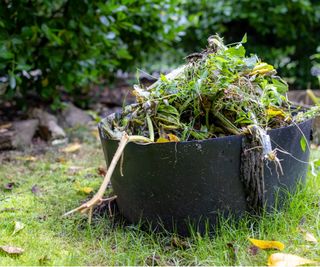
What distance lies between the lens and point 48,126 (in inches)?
133

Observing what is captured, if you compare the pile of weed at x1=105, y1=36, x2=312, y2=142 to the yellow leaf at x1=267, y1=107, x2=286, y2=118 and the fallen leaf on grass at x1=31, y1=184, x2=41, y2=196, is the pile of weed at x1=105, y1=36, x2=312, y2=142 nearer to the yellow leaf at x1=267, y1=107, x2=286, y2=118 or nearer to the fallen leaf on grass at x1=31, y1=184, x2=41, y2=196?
the yellow leaf at x1=267, y1=107, x2=286, y2=118

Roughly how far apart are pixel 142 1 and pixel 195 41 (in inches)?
46.0

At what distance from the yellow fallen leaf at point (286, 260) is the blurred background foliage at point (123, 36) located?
203 cm

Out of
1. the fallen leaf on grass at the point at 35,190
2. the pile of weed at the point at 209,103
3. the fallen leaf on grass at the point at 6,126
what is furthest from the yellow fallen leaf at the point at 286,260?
the fallen leaf on grass at the point at 6,126

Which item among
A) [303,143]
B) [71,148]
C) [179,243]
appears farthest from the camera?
[71,148]

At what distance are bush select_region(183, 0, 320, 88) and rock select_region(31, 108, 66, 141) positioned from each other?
5.12 ft

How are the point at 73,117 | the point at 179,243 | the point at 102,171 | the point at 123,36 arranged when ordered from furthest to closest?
the point at 123,36 → the point at 73,117 → the point at 102,171 → the point at 179,243

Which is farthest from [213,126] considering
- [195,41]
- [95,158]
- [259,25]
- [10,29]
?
[195,41]

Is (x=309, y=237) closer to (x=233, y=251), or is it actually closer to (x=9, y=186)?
(x=233, y=251)

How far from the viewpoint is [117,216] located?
6.24ft

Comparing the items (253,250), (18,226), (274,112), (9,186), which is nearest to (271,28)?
(274,112)

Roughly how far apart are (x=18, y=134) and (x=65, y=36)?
799 millimetres

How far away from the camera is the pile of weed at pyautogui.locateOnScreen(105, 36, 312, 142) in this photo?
1.65 meters

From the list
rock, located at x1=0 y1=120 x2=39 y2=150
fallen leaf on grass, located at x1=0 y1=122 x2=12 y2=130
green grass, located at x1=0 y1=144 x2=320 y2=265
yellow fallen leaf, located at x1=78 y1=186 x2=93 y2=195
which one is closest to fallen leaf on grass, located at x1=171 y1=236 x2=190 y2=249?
green grass, located at x1=0 y1=144 x2=320 y2=265
